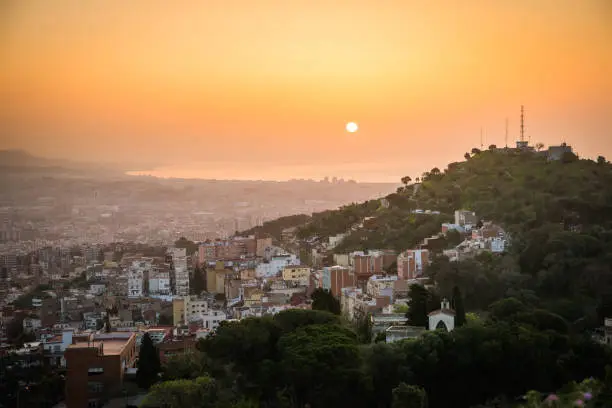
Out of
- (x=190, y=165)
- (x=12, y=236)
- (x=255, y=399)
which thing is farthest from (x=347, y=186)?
Answer: (x=255, y=399)

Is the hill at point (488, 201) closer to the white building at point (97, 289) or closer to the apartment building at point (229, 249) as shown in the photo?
the apartment building at point (229, 249)

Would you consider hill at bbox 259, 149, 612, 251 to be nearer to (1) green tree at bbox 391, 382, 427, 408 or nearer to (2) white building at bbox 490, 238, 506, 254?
(2) white building at bbox 490, 238, 506, 254

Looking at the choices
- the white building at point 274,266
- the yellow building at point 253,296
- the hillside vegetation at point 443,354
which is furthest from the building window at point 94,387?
the white building at point 274,266

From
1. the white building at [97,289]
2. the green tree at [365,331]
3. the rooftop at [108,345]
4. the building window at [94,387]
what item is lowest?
the building window at [94,387]

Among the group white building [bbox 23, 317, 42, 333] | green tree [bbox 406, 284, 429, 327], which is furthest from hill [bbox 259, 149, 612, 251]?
white building [bbox 23, 317, 42, 333]

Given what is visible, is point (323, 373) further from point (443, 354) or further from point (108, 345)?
point (108, 345)

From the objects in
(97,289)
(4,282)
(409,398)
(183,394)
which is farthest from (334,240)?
(409,398)

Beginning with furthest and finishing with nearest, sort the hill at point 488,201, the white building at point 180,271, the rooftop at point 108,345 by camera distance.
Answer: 1. the white building at point 180,271
2. the hill at point 488,201
3. the rooftop at point 108,345
